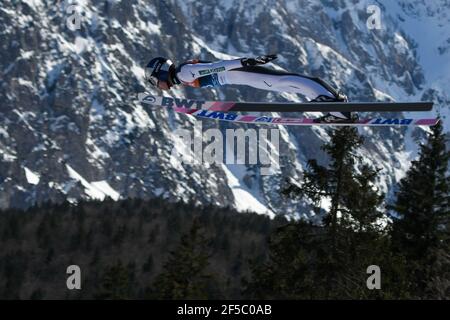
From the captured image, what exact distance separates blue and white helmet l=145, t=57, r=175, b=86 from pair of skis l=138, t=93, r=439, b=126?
0.51m

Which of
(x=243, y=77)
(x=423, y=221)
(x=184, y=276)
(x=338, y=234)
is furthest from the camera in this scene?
(x=184, y=276)

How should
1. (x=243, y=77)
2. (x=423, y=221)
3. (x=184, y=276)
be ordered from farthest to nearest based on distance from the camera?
1. (x=184, y=276)
2. (x=423, y=221)
3. (x=243, y=77)

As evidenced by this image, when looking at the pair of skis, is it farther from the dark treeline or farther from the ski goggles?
the dark treeline

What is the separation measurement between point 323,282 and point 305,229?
5.02ft

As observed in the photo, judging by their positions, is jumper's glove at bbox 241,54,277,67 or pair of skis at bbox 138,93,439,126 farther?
pair of skis at bbox 138,93,439,126

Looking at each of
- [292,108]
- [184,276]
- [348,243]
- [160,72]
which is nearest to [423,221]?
[348,243]

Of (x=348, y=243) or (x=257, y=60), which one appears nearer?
(x=257, y=60)

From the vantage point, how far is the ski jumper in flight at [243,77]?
651 inches

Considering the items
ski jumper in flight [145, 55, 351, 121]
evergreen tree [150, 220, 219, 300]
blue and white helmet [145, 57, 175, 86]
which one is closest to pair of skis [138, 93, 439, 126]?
ski jumper in flight [145, 55, 351, 121]

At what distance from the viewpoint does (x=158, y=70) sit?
18.2 m

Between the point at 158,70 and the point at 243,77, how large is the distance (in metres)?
1.97

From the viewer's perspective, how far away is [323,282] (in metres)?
24.4

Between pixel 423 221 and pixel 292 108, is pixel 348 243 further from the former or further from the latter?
pixel 292 108

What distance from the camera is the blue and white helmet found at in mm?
18172
